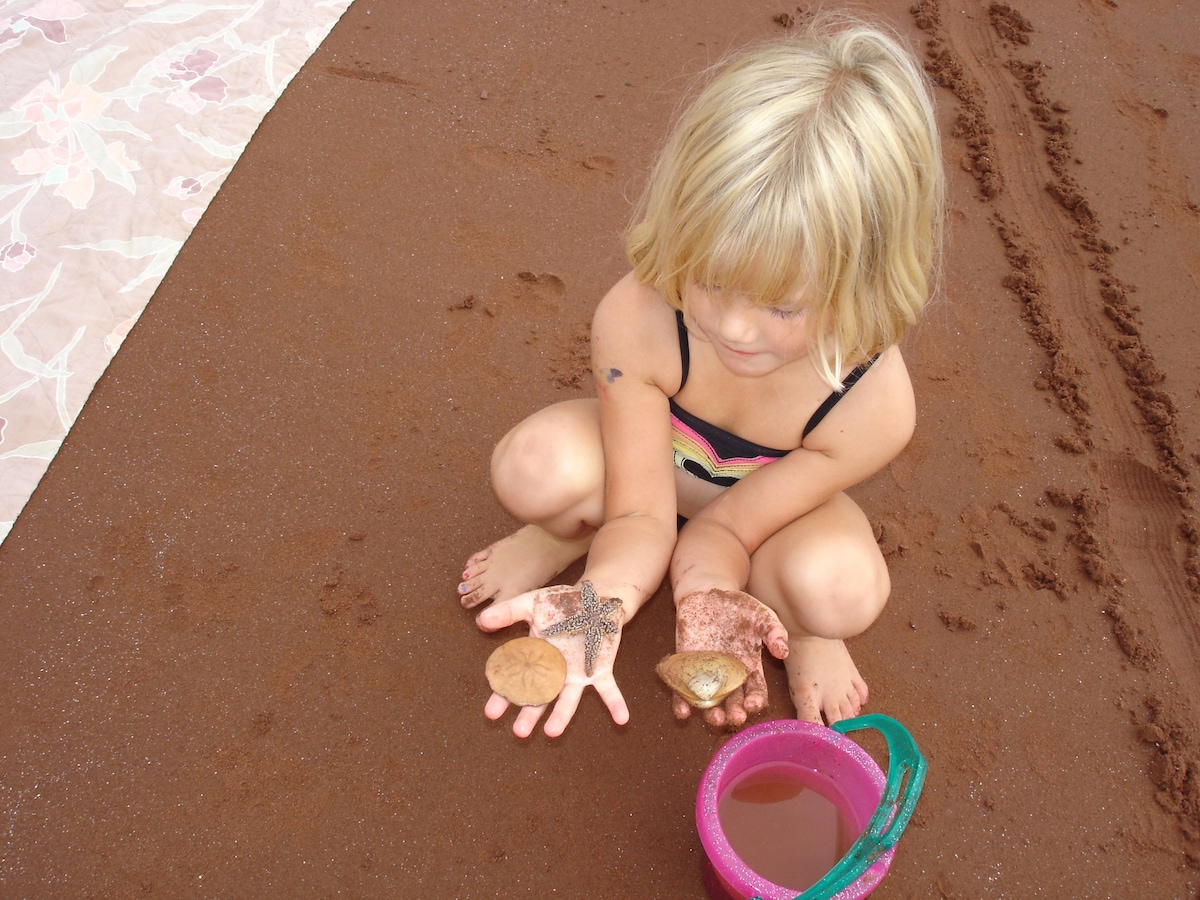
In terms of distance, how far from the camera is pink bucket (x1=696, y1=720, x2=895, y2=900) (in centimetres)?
149

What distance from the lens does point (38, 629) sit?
6.77 ft

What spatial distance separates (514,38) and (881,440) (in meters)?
2.40

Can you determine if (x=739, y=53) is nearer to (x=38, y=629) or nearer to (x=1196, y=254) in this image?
(x=1196, y=254)

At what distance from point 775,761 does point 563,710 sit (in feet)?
1.70

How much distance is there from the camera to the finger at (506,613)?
5.08 ft

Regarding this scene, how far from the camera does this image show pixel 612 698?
5.12ft

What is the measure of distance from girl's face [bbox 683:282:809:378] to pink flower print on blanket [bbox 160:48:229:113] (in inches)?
94.0

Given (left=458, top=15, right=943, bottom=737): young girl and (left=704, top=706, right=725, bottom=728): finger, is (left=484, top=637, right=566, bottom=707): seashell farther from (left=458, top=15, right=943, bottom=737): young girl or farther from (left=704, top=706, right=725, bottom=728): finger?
(left=704, top=706, right=725, bottom=728): finger

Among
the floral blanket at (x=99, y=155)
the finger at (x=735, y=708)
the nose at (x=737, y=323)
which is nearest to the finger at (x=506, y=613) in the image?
the finger at (x=735, y=708)

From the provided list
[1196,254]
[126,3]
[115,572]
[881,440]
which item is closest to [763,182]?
[881,440]

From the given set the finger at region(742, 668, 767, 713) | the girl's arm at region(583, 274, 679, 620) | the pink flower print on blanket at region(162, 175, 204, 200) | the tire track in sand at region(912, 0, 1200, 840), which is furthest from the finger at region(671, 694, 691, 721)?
the pink flower print on blanket at region(162, 175, 204, 200)

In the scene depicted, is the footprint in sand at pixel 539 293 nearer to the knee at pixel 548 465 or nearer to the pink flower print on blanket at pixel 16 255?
the knee at pixel 548 465

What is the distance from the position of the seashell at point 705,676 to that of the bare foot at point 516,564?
0.64 metres

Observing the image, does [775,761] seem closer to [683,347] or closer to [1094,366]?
[683,347]
